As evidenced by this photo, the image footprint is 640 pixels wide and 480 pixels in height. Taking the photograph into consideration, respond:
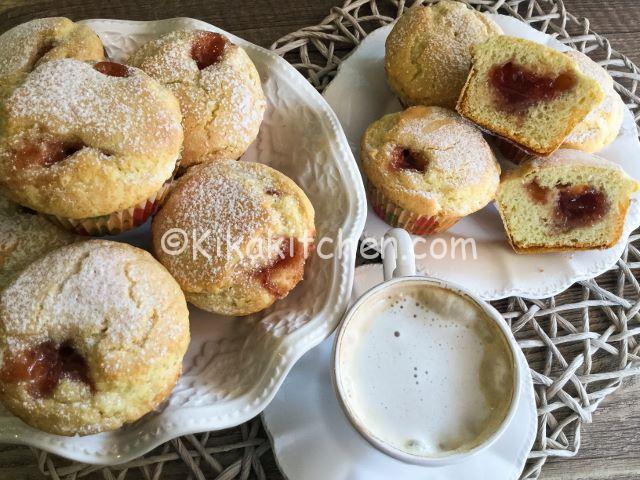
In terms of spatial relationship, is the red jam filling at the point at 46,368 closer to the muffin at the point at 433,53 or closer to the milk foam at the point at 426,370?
the milk foam at the point at 426,370

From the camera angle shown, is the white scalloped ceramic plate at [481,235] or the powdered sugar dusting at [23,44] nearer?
the powdered sugar dusting at [23,44]

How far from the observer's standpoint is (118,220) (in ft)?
4.38

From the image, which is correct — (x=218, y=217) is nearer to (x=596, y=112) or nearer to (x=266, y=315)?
(x=266, y=315)

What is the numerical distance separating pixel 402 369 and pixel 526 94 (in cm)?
92

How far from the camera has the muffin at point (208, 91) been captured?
55.7 inches

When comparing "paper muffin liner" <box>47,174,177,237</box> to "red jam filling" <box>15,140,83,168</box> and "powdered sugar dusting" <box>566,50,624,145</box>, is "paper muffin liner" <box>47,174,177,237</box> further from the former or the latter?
"powdered sugar dusting" <box>566,50,624,145</box>

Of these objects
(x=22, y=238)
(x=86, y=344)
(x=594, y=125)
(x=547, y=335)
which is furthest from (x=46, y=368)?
(x=594, y=125)

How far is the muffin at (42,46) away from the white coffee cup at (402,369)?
875 mm

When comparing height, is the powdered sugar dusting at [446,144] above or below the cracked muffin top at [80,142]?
below

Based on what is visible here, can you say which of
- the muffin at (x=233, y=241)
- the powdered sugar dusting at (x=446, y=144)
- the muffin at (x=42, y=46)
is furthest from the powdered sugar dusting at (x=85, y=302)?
the powdered sugar dusting at (x=446, y=144)

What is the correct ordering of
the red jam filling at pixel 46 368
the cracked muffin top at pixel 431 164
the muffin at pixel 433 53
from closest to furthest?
1. the red jam filling at pixel 46 368
2. the cracked muffin top at pixel 431 164
3. the muffin at pixel 433 53

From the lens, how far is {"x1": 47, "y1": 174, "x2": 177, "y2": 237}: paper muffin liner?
1302mm

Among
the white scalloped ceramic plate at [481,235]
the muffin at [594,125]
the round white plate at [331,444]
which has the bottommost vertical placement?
the round white plate at [331,444]

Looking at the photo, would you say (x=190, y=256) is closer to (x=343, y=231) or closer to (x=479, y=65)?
(x=343, y=231)
